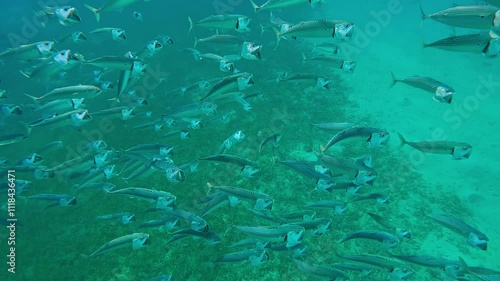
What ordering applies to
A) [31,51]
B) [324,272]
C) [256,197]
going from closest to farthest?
[324,272] → [256,197] → [31,51]

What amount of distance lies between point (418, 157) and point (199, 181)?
290 inches

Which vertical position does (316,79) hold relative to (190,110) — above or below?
above

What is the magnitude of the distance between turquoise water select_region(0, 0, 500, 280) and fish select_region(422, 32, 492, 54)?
1.17 metres

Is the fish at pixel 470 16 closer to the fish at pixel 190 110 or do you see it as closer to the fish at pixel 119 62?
the fish at pixel 190 110

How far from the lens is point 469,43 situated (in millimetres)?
3596

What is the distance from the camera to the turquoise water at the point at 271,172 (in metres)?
5.70

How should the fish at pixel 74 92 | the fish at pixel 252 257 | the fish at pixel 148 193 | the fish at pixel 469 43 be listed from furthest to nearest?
the fish at pixel 74 92, the fish at pixel 148 193, the fish at pixel 252 257, the fish at pixel 469 43

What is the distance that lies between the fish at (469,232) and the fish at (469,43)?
2337 mm

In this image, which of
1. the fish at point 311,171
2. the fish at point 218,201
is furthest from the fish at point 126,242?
the fish at point 311,171

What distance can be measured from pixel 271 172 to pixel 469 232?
4.78 metres

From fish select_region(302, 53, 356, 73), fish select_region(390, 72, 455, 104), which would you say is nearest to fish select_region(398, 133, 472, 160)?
fish select_region(390, 72, 455, 104)

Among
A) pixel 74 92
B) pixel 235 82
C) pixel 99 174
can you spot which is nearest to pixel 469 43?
pixel 235 82

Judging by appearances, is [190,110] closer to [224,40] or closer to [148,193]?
[224,40]

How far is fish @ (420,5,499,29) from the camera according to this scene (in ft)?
12.6
